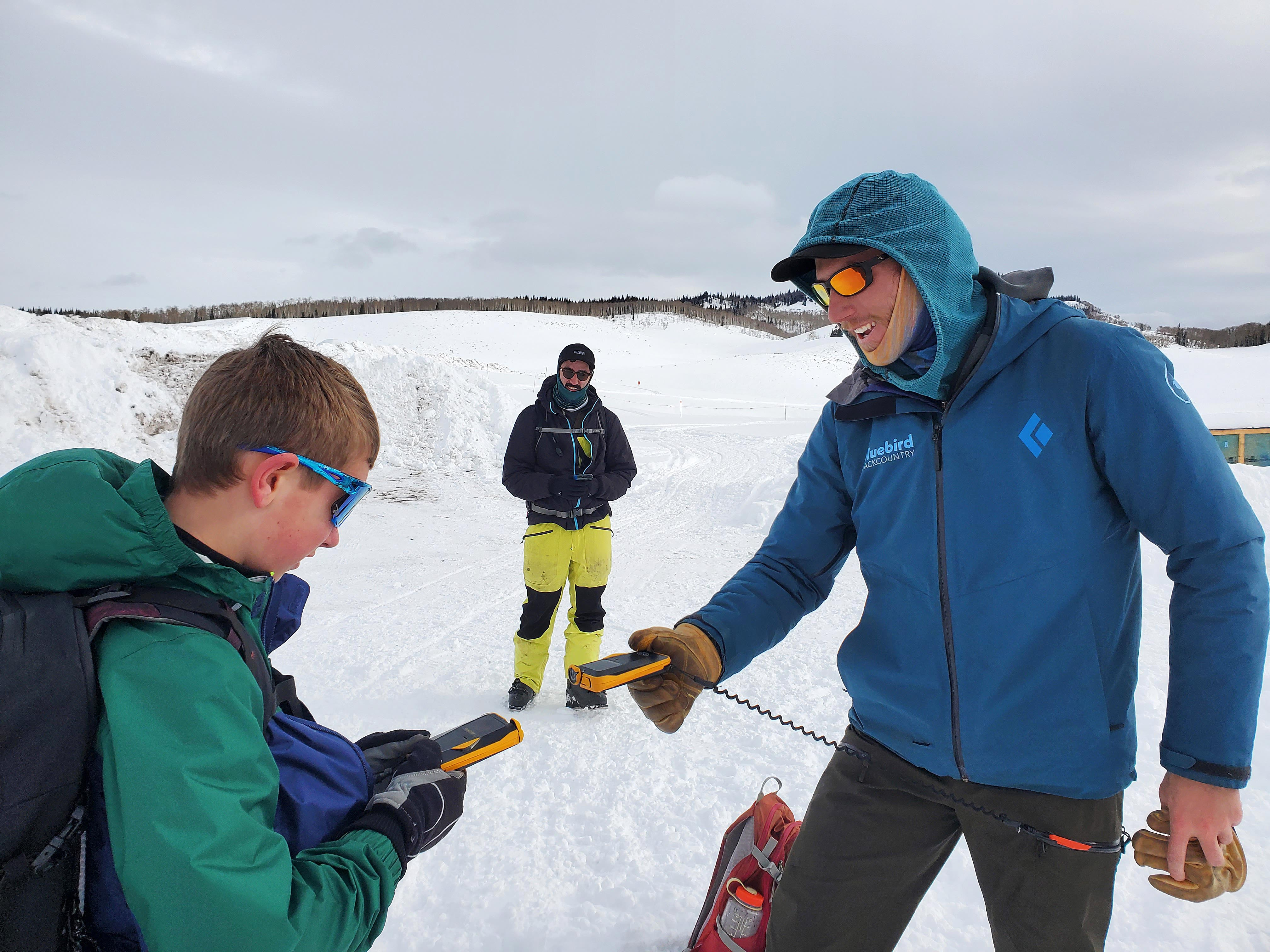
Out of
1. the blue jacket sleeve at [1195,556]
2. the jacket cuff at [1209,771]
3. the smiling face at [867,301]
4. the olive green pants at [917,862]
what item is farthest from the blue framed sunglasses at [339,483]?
the jacket cuff at [1209,771]

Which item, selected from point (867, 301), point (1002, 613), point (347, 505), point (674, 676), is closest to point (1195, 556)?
point (1002, 613)

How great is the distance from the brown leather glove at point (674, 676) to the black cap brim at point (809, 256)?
3.75 ft

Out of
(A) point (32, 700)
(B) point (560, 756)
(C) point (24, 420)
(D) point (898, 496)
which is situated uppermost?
(D) point (898, 496)

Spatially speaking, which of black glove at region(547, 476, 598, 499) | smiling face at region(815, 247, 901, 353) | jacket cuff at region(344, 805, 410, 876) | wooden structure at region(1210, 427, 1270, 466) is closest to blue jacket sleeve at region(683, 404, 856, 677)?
smiling face at region(815, 247, 901, 353)

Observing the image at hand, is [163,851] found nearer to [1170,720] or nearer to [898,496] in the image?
[898,496]

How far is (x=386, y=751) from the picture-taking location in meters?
1.73

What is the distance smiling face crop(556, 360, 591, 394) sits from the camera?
459 centimetres

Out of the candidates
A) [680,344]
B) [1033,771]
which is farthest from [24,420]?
[680,344]

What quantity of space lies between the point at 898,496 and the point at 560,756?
267cm

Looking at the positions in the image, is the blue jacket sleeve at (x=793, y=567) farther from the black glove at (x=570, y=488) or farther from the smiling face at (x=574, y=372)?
the smiling face at (x=574, y=372)

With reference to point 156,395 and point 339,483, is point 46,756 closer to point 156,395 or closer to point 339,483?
point 339,483

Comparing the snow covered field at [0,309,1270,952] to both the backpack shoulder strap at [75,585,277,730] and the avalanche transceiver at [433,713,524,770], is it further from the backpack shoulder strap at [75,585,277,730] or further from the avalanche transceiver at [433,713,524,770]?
the backpack shoulder strap at [75,585,277,730]

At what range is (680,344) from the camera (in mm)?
71750

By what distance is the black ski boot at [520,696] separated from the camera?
14.1 ft
